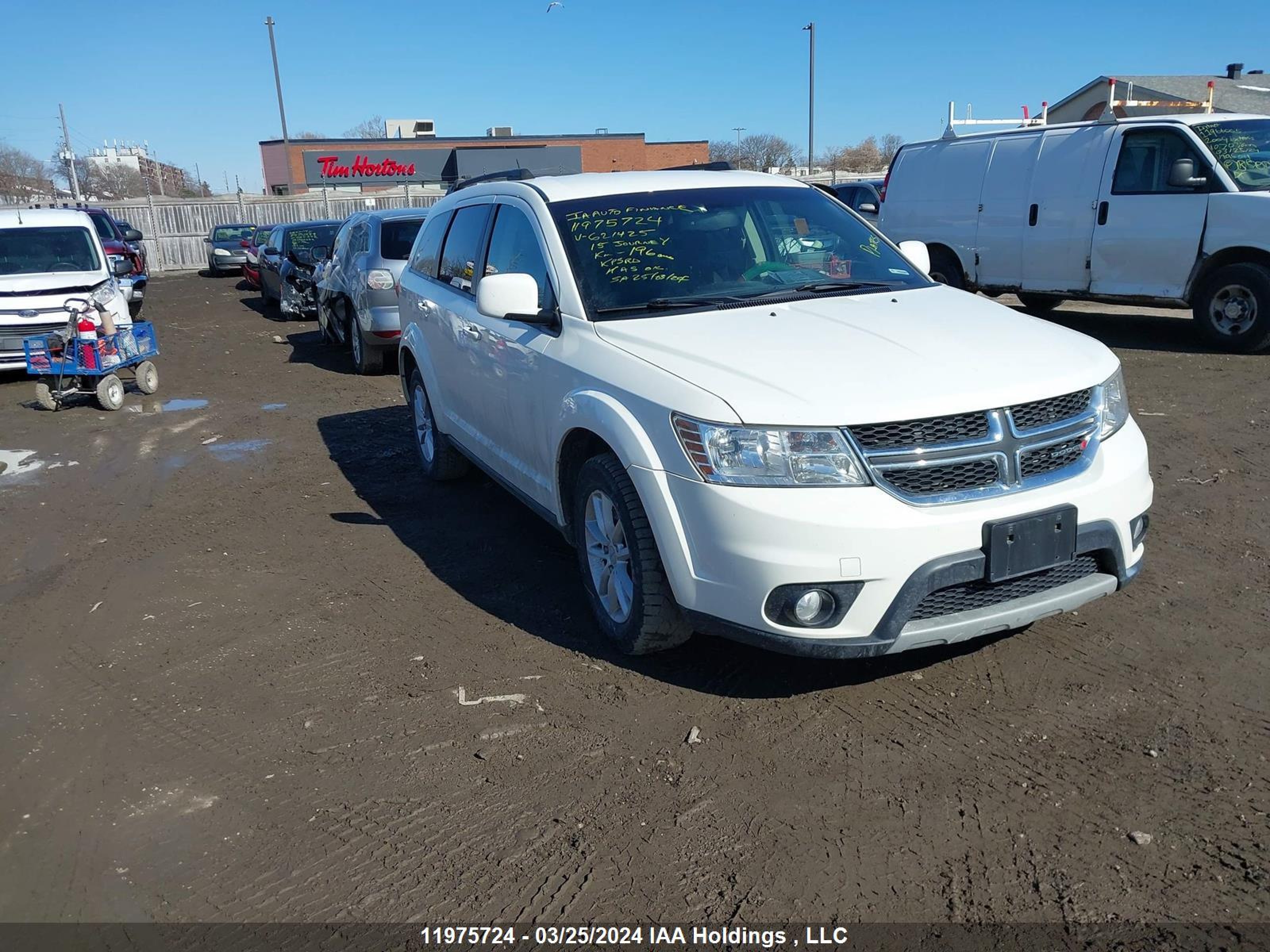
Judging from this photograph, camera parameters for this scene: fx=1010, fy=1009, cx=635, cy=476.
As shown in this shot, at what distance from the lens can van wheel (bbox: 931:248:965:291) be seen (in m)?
12.2

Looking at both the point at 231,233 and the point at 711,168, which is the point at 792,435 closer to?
the point at 711,168

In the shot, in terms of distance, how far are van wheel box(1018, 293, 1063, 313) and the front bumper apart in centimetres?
955

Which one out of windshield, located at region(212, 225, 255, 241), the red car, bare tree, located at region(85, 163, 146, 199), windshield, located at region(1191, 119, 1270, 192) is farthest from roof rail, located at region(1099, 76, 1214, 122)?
bare tree, located at region(85, 163, 146, 199)

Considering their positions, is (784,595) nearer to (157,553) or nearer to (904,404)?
(904,404)

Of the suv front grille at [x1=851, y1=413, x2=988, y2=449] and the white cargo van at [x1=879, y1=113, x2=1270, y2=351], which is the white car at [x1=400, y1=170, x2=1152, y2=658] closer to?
the suv front grille at [x1=851, y1=413, x2=988, y2=449]

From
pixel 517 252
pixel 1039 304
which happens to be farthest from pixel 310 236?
pixel 517 252

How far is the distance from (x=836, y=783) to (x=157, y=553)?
4308 mm

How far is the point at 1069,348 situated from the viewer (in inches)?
152

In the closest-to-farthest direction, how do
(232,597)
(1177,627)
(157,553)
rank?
1. (1177,627)
2. (232,597)
3. (157,553)

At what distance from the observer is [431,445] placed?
22.4ft

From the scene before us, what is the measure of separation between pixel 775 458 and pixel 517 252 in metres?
2.27

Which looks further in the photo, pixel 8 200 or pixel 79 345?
pixel 8 200

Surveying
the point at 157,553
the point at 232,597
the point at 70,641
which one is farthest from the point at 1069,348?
the point at 157,553

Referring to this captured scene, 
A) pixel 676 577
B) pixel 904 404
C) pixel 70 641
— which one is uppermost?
pixel 904 404
